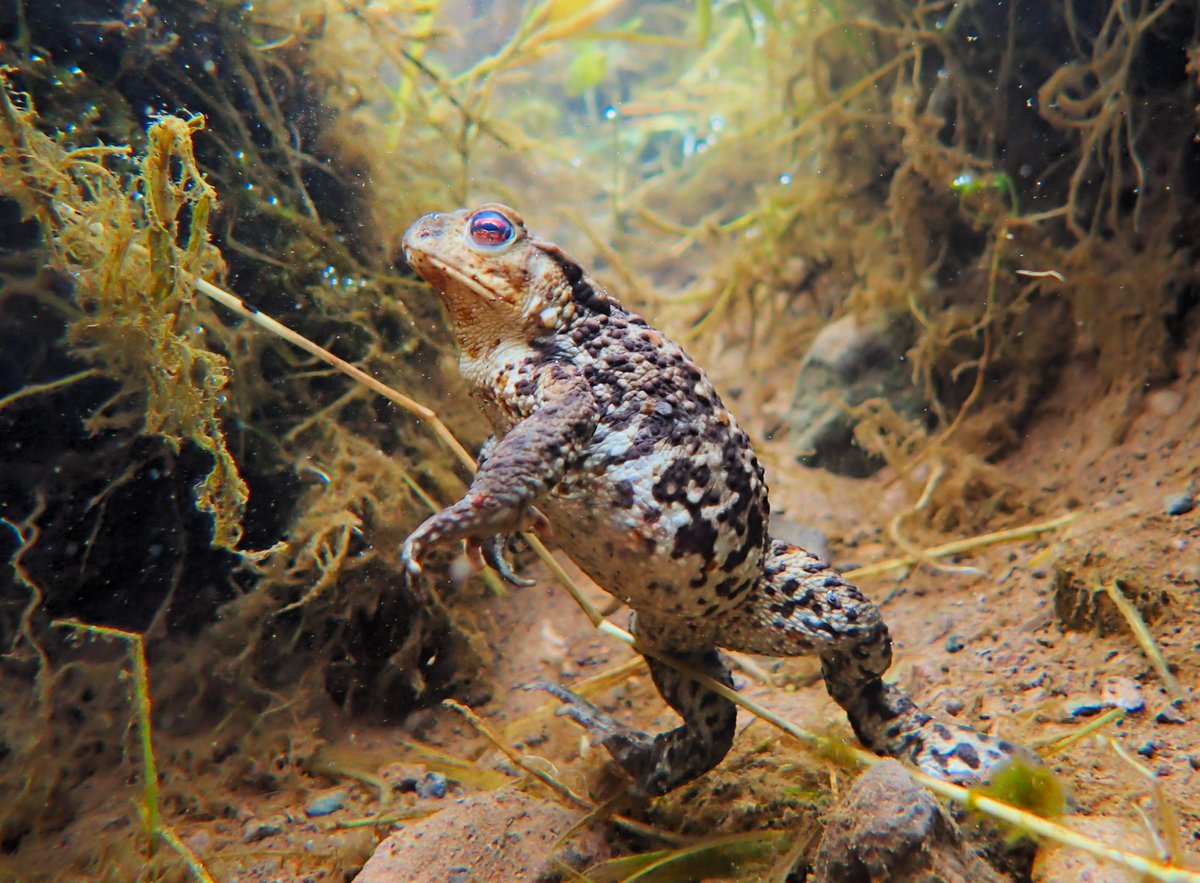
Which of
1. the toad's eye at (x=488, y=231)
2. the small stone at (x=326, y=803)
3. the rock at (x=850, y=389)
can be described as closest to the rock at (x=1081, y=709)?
the rock at (x=850, y=389)

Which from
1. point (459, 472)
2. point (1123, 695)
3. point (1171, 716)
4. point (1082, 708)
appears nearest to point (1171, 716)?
point (1171, 716)

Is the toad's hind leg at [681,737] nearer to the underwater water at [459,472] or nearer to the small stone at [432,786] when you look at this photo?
the underwater water at [459,472]

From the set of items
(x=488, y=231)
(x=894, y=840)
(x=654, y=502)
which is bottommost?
(x=894, y=840)

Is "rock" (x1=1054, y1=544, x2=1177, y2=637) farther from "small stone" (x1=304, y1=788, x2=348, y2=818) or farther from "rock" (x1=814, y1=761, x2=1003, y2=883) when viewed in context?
"small stone" (x1=304, y1=788, x2=348, y2=818)

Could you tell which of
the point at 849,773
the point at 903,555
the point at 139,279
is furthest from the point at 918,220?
the point at 139,279

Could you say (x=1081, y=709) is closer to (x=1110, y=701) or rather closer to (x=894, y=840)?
(x=1110, y=701)

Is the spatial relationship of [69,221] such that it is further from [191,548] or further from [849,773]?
[849,773]
